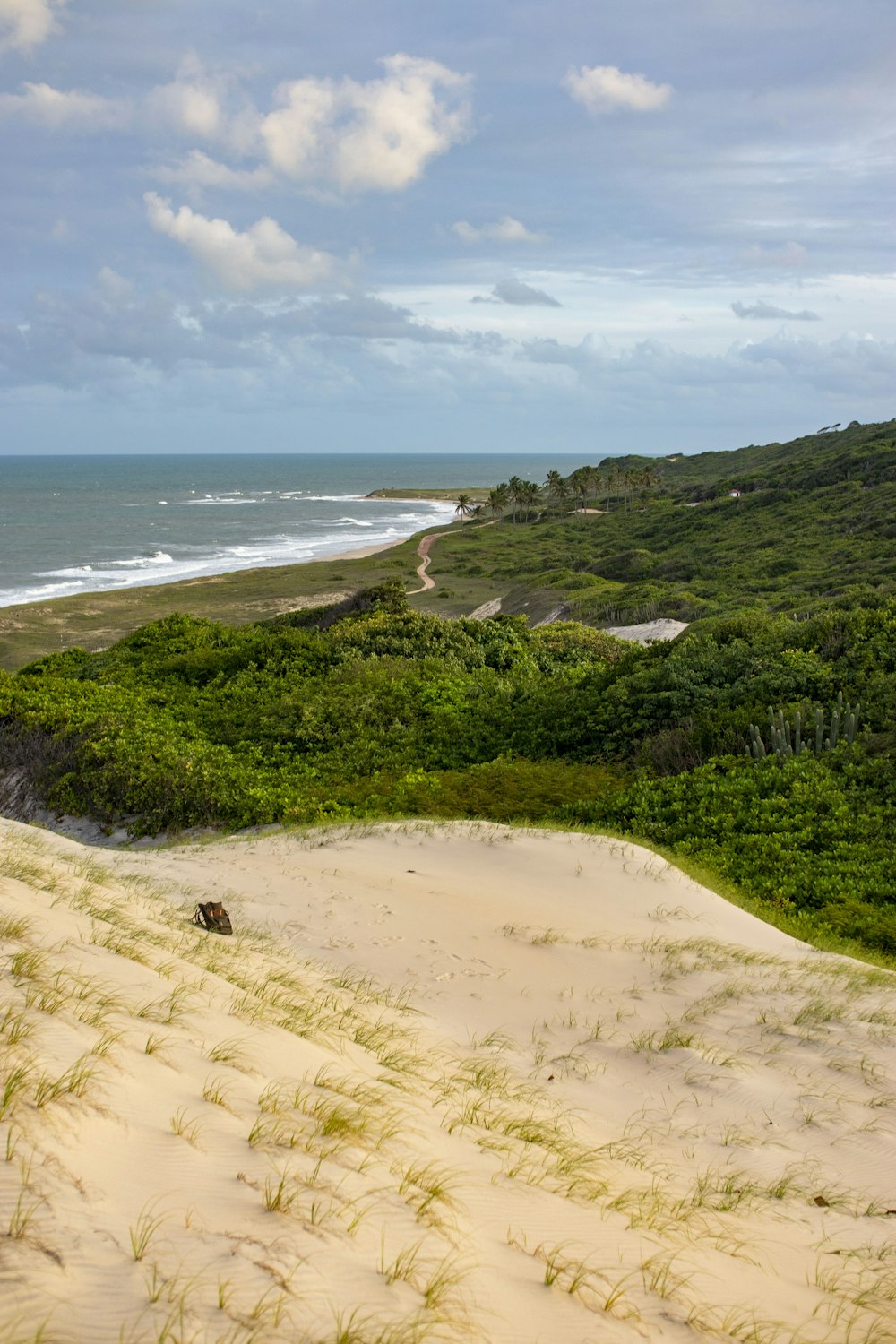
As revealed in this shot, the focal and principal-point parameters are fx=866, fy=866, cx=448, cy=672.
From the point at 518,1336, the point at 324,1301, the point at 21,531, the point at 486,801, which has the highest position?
the point at 21,531

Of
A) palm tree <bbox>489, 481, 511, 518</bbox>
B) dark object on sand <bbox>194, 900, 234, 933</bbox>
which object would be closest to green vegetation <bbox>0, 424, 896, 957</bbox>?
dark object on sand <bbox>194, 900, 234, 933</bbox>

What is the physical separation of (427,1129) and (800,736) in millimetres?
13279

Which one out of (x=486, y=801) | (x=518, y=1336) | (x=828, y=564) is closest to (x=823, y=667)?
(x=486, y=801)

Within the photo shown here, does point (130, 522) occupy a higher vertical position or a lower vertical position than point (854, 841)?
higher

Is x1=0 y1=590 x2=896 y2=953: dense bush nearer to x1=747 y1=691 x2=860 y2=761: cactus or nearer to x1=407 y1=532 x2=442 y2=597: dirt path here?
x1=747 y1=691 x2=860 y2=761: cactus

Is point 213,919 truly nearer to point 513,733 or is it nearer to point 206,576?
point 513,733

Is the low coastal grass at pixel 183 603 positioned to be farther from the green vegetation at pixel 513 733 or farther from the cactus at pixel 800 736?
the cactus at pixel 800 736

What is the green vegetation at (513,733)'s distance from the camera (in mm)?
13162

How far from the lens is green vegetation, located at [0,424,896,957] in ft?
43.2

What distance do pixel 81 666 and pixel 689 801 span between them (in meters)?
19.1

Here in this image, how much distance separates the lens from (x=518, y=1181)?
14.8 feet

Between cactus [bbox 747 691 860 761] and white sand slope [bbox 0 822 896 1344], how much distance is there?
20.5 ft

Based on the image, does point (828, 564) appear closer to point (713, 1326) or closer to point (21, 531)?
point (713, 1326)

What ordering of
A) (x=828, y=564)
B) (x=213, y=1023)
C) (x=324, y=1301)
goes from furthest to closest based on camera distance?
(x=828, y=564), (x=213, y=1023), (x=324, y=1301)
